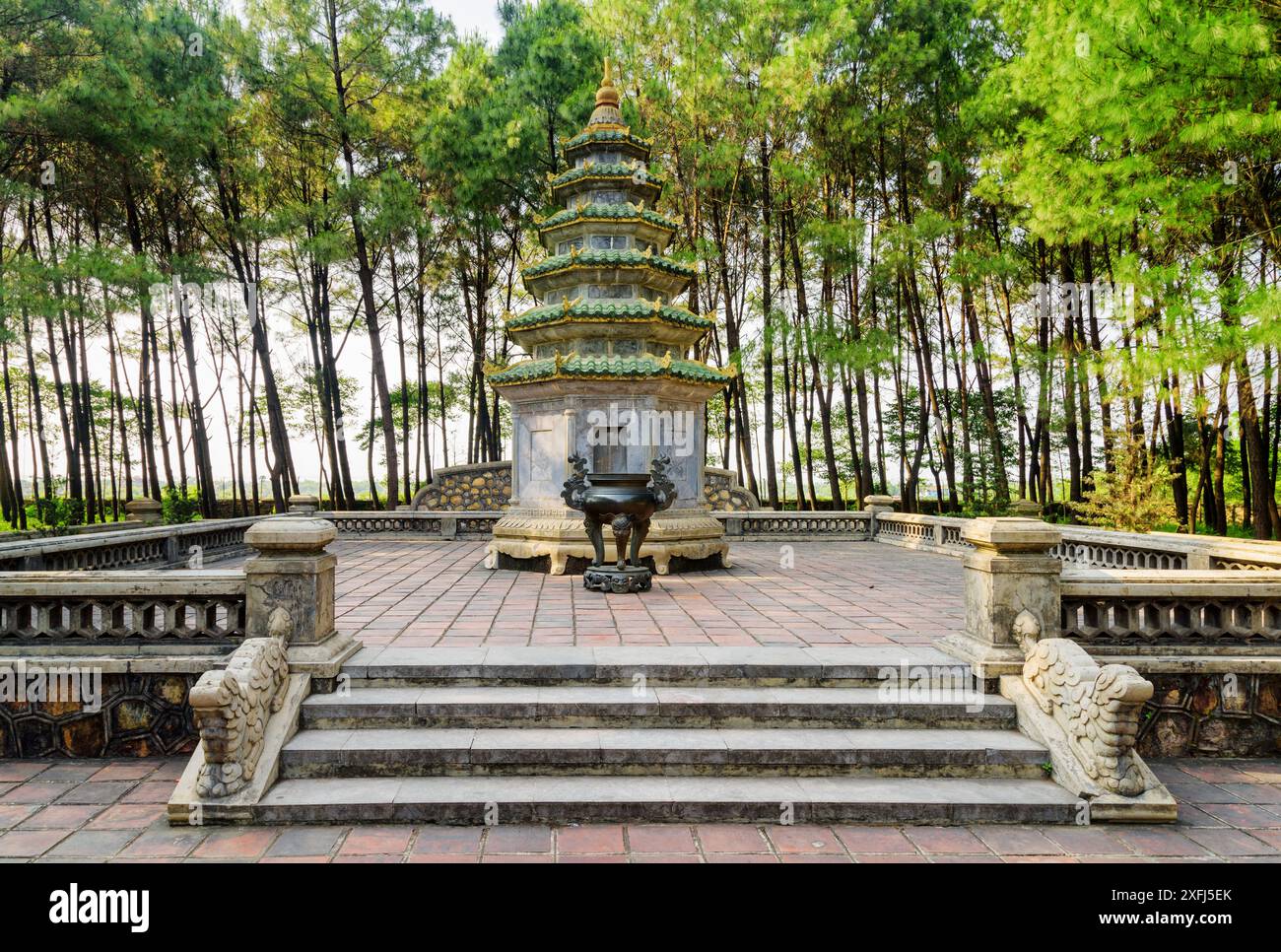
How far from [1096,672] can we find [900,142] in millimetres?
17956

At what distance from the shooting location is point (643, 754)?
414 centimetres

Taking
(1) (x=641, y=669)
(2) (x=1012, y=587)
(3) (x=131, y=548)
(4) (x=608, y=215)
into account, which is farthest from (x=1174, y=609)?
(3) (x=131, y=548)

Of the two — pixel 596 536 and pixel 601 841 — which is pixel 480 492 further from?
pixel 601 841

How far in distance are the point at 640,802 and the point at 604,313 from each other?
8520 millimetres

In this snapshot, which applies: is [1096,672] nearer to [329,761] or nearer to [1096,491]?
Result: [329,761]

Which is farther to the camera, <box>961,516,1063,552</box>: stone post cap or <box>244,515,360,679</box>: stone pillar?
<box>961,516,1063,552</box>: stone post cap

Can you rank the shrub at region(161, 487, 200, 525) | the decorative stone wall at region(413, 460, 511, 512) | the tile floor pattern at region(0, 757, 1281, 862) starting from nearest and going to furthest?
the tile floor pattern at region(0, 757, 1281, 862) < the decorative stone wall at region(413, 460, 511, 512) < the shrub at region(161, 487, 200, 525)

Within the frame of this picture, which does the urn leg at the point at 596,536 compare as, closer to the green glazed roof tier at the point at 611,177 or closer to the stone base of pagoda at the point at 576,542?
the stone base of pagoda at the point at 576,542

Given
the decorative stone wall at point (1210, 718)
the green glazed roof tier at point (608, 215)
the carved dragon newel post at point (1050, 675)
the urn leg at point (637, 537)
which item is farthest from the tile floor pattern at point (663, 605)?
the green glazed roof tier at point (608, 215)

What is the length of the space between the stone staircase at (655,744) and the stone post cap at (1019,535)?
928 millimetres

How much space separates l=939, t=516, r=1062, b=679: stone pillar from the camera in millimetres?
4773

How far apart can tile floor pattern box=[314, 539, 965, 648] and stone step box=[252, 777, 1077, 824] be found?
1645 millimetres

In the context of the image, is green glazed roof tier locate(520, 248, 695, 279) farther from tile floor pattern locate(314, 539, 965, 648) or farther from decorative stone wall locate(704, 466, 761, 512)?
decorative stone wall locate(704, 466, 761, 512)

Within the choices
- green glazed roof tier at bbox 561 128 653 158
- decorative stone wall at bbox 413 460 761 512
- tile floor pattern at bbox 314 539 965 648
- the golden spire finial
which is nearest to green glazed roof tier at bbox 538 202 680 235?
green glazed roof tier at bbox 561 128 653 158
